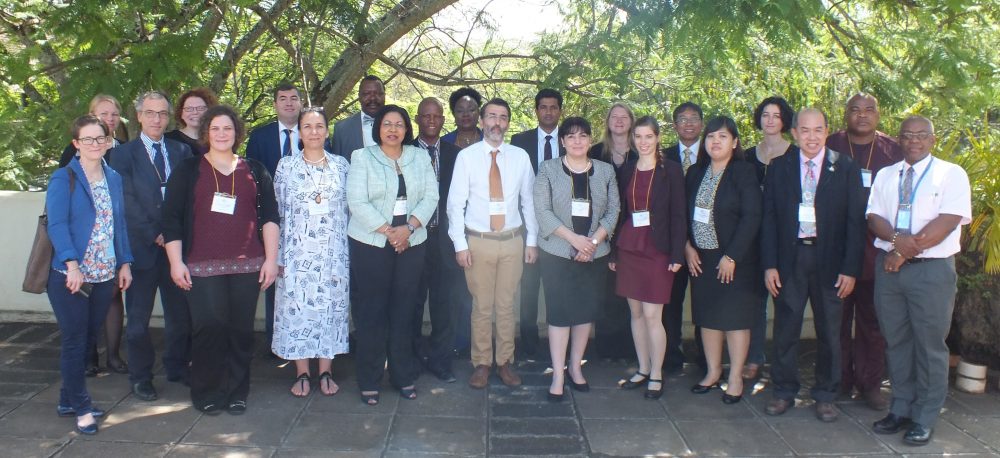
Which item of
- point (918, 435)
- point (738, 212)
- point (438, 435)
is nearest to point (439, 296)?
point (438, 435)

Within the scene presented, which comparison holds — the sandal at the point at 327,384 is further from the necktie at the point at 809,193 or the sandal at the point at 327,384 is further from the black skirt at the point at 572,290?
the necktie at the point at 809,193

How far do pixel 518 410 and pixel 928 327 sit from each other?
7.48 feet

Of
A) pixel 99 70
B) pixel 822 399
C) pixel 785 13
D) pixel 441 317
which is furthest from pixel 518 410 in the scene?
pixel 99 70

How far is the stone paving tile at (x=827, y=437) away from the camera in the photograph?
4090mm

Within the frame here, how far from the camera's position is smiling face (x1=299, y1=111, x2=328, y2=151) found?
455 centimetres

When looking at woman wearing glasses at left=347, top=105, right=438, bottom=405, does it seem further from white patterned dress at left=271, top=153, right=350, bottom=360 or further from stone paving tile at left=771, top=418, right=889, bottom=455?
stone paving tile at left=771, top=418, right=889, bottom=455

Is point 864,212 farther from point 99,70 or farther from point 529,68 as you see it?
point 99,70

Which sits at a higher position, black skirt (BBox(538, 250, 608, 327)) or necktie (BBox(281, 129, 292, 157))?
necktie (BBox(281, 129, 292, 157))

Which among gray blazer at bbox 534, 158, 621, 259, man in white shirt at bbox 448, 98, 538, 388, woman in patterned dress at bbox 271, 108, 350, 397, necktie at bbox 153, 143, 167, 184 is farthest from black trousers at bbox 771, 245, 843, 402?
necktie at bbox 153, 143, 167, 184

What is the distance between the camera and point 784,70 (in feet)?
21.0

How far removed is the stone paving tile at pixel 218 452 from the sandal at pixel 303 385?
0.76 metres

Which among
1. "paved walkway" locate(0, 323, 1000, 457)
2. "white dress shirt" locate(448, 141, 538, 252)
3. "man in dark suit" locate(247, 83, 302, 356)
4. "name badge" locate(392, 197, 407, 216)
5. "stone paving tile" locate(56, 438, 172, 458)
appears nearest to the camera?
"stone paving tile" locate(56, 438, 172, 458)

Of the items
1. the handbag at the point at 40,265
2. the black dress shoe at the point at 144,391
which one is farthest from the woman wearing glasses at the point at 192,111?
the black dress shoe at the point at 144,391

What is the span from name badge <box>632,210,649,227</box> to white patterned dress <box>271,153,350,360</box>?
1.76 m
